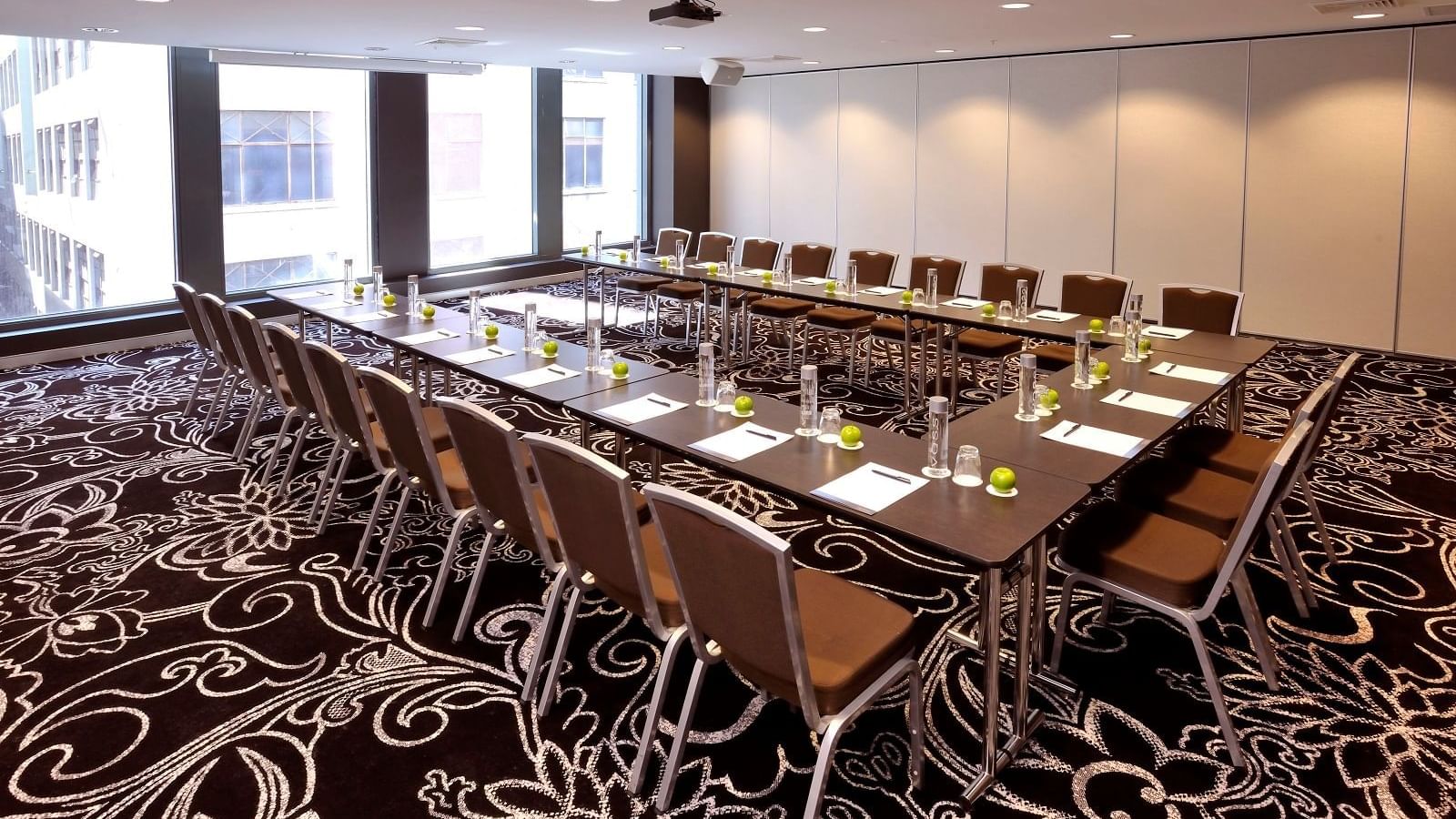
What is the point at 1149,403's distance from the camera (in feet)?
13.6

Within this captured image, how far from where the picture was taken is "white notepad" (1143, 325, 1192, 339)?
5.56 meters

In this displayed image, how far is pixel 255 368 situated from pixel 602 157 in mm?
8366

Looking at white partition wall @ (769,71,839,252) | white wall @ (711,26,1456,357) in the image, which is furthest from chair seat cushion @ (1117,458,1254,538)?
white partition wall @ (769,71,839,252)

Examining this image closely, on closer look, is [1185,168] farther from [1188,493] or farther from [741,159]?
[1188,493]

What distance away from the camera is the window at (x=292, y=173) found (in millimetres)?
9883

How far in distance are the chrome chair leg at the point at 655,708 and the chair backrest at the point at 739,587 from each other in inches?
7.9

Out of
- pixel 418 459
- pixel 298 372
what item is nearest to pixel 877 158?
pixel 298 372

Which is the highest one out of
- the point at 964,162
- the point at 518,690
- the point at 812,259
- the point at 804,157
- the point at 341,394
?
the point at 804,157

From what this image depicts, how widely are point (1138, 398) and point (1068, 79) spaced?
22.5ft

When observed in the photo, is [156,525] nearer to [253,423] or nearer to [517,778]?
[253,423]

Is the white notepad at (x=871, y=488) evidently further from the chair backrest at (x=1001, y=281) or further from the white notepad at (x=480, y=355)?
the chair backrest at (x=1001, y=281)

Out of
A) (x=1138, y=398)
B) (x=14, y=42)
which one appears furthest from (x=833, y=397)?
(x=14, y=42)

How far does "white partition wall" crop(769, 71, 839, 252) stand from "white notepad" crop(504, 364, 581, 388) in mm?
7982

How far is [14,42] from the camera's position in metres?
8.48
